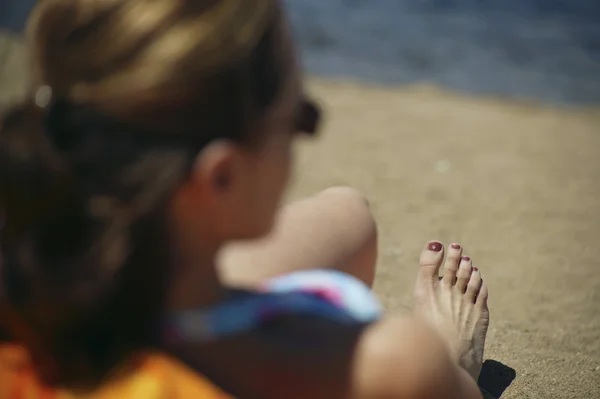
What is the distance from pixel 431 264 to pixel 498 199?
1.55 m

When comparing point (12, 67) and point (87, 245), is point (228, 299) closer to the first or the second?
point (87, 245)

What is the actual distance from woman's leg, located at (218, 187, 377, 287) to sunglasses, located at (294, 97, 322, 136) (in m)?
0.49

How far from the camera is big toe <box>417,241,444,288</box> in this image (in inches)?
89.5

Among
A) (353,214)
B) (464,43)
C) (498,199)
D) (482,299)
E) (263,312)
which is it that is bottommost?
(464,43)

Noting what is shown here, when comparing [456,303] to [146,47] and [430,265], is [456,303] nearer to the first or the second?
[430,265]

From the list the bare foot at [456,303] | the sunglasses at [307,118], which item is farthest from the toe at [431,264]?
the sunglasses at [307,118]

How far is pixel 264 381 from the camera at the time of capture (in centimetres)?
127

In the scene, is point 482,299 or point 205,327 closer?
point 205,327

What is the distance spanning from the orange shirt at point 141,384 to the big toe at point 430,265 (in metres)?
1.13

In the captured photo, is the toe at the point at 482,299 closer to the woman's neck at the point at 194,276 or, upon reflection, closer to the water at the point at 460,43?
the woman's neck at the point at 194,276

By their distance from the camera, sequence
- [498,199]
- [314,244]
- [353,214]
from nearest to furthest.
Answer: [314,244], [353,214], [498,199]

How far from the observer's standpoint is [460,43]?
863 cm

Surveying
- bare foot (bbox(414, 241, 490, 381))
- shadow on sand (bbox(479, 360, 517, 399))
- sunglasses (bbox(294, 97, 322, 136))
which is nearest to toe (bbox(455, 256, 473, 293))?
bare foot (bbox(414, 241, 490, 381))

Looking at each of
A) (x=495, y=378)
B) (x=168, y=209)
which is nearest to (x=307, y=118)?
(x=168, y=209)
